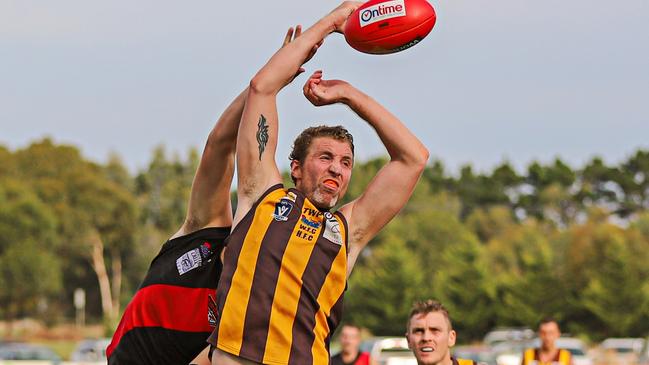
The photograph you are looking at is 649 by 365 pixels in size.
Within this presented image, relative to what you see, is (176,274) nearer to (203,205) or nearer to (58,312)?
(203,205)

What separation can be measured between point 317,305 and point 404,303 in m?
60.6

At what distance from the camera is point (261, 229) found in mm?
5484

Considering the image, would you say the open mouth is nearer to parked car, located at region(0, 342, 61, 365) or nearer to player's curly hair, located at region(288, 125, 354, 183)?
player's curly hair, located at region(288, 125, 354, 183)

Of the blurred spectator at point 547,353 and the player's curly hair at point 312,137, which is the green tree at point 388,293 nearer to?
the blurred spectator at point 547,353

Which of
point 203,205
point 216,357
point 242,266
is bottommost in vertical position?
point 216,357

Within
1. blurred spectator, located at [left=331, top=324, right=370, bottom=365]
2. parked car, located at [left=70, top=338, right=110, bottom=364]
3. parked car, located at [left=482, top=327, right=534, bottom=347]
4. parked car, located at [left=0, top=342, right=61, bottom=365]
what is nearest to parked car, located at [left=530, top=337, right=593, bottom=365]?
parked car, located at [left=70, top=338, right=110, bottom=364]

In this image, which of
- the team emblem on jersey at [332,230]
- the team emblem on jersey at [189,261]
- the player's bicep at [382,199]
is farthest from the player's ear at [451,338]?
the team emblem on jersey at [332,230]

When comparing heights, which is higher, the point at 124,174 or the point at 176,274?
the point at 124,174

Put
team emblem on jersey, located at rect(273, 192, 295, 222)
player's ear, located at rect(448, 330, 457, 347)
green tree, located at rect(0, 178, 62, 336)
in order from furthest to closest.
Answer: green tree, located at rect(0, 178, 62, 336) → player's ear, located at rect(448, 330, 457, 347) → team emblem on jersey, located at rect(273, 192, 295, 222)

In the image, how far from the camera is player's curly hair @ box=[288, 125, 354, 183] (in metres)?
5.74

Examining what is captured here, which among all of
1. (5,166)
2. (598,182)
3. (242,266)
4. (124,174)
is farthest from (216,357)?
(598,182)

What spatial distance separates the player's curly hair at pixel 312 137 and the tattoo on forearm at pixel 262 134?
207mm

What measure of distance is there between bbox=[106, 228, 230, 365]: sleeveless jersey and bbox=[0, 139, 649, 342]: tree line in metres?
51.1

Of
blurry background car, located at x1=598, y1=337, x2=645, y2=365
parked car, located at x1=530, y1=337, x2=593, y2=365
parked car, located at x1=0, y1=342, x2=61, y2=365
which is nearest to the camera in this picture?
parked car, located at x1=530, y1=337, x2=593, y2=365
